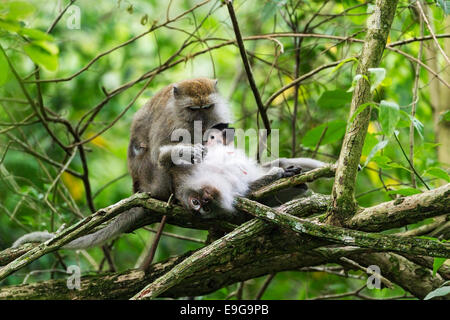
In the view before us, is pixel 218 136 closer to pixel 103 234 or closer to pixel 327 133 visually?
pixel 327 133

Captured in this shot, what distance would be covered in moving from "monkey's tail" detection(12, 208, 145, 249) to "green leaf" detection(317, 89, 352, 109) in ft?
5.03

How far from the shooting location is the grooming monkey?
3.51m

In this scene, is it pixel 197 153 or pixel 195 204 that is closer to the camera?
pixel 195 204

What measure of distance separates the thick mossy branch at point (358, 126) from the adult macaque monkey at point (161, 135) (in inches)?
45.3

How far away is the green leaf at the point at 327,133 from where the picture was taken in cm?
375

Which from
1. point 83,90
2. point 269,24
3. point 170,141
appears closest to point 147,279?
point 170,141

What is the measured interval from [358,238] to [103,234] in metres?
1.93

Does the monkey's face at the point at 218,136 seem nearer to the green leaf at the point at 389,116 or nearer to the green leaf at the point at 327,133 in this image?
the green leaf at the point at 327,133

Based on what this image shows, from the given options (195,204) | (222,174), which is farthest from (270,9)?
(195,204)

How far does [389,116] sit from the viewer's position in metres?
2.01

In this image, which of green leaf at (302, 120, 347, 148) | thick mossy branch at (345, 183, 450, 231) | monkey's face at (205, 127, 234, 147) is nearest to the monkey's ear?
monkey's face at (205, 127, 234, 147)

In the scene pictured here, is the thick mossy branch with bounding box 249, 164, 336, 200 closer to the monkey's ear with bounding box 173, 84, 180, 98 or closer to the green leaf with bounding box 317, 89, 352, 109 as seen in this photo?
the green leaf with bounding box 317, 89, 352, 109

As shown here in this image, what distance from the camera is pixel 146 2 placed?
23.7 ft

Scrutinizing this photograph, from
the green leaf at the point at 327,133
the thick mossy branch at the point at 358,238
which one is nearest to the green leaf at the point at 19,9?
the thick mossy branch at the point at 358,238
